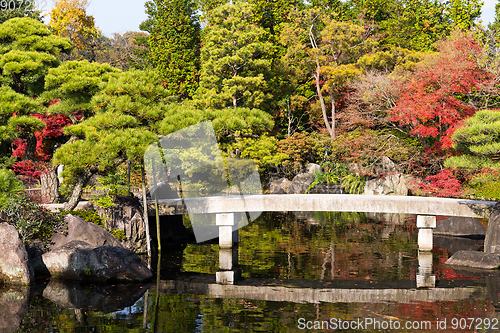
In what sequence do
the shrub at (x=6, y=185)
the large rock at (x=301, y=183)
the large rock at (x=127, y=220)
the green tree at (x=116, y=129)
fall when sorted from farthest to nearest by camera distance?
1. the large rock at (x=301, y=183)
2. the large rock at (x=127, y=220)
3. the green tree at (x=116, y=129)
4. the shrub at (x=6, y=185)

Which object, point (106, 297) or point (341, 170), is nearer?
point (106, 297)

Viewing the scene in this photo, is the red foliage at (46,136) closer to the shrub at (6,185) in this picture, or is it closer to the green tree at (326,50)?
the shrub at (6,185)

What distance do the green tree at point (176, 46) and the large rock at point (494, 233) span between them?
2355 centimetres

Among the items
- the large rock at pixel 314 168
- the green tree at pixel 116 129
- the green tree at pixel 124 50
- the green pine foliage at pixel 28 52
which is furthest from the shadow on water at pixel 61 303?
the green tree at pixel 124 50

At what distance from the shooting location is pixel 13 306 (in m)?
10.1

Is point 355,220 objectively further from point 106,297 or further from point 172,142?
point 106,297

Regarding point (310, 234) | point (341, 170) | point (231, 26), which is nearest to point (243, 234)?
point (310, 234)

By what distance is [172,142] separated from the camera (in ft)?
49.6

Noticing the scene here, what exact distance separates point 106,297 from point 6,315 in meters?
2.20

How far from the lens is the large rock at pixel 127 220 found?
1527 cm

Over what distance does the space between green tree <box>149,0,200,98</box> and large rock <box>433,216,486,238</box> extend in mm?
20337

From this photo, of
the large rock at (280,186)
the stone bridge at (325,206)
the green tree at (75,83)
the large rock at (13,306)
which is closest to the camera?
the large rock at (13,306)

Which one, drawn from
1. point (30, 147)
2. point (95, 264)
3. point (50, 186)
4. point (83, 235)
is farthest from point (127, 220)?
point (30, 147)

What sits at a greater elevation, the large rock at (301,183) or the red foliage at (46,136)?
the red foliage at (46,136)
